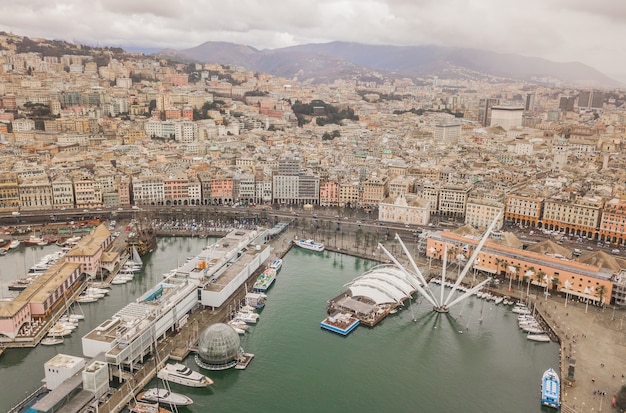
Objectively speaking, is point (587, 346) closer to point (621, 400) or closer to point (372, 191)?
point (621, 400)

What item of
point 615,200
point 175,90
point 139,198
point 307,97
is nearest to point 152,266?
point 139,198

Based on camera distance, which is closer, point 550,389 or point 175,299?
point 550,389

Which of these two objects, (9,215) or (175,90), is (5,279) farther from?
(175,90)

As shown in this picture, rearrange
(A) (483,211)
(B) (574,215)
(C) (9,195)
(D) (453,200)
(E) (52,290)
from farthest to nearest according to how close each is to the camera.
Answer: (D) (453,200), (C) (9,195), (A) (483,211), (B) (574,215), (E) (52,290)

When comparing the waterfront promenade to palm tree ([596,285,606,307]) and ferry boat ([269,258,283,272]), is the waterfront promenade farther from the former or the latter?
ferry boat ([269,258,283,272])

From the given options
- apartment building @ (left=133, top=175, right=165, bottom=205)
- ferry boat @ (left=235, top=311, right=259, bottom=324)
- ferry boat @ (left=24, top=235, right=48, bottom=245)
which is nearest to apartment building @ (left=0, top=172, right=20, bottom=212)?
ferry boat @ (left=24, top=235, right=48, bottom=245)

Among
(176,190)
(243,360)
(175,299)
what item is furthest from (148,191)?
(243,360)
